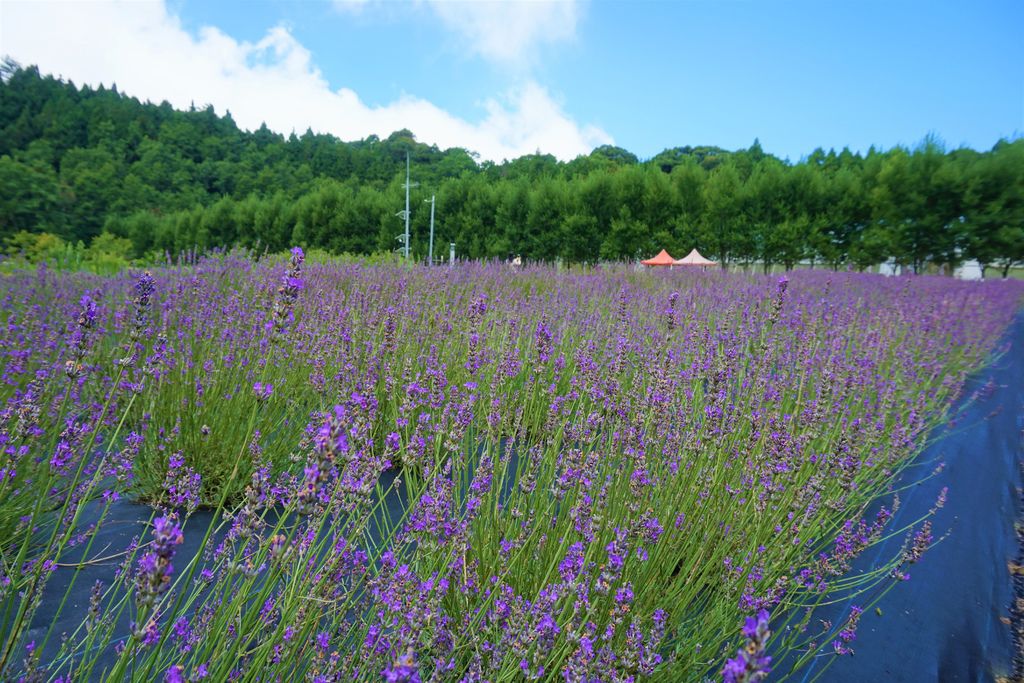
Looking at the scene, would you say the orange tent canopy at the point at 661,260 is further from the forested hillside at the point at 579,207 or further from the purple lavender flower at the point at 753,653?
the purple lavender flower at the point at 753,653

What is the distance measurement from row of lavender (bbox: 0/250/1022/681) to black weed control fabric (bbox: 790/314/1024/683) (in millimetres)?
140

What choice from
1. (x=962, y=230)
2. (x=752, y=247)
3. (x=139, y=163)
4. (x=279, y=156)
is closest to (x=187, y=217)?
(x=139, y=163)

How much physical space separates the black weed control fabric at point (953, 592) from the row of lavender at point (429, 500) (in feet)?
0.46

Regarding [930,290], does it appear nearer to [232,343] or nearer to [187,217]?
[232,343]

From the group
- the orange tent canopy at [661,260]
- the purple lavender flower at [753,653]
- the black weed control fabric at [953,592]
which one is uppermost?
the orange tent canopy at [661,260]

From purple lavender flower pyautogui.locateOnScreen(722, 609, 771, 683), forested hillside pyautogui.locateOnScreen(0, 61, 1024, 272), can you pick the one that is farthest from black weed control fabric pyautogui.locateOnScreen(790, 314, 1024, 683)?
forested hillside pyautogui.locateOnScreen(0, 61, 1024, 272)

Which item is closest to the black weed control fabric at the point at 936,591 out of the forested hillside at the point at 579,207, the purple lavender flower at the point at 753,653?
the purple lavender flower at the point at 753,653

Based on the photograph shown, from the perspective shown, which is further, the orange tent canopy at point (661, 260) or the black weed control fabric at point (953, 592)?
the orange tent canopy at point (661, 260)

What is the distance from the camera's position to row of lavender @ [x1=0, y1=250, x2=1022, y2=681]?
1099mm

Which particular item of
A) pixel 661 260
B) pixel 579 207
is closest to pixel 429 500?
pixel 661 260

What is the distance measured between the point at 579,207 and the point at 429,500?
2312 cm

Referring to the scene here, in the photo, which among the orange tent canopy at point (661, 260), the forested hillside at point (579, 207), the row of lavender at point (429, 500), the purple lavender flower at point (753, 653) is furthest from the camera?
the forested hillside at point (579, 207)

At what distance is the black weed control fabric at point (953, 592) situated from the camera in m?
1.95

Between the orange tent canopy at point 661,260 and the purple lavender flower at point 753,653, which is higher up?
the orange tent canopy at point 661,260
